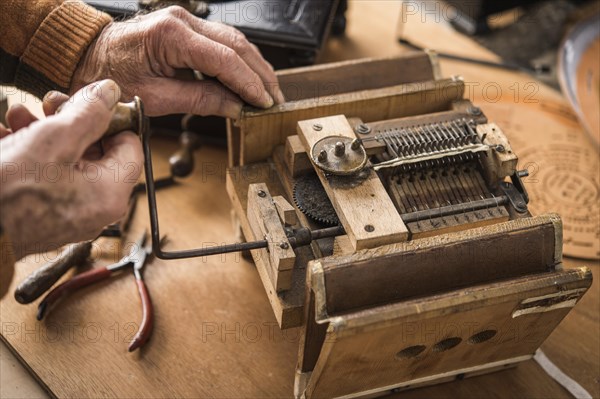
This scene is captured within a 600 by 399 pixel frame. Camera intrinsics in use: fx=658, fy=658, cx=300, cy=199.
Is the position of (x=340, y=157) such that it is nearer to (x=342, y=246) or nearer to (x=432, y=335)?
(x=342, y=246)

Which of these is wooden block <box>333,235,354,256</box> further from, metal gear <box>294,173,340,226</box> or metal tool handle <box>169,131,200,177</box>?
metal tool handle <box>169,131,200,177</box>

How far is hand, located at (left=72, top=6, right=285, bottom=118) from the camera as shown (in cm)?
114

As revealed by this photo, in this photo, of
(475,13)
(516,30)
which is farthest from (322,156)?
(516,30)

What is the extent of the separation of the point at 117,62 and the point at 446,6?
3.96 feet

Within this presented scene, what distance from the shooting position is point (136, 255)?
125 cm

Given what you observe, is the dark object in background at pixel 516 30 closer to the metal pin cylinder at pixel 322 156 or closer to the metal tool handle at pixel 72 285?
the metal pin cylinder at pixel 322 156

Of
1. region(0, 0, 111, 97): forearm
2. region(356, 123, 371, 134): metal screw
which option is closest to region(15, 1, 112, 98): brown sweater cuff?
region(0, 0, 111, 97): forearm

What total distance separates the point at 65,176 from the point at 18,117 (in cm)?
28

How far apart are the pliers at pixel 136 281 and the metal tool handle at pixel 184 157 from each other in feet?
0.59

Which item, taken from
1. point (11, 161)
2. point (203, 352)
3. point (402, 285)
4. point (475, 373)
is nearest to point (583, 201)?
point (475, 373)

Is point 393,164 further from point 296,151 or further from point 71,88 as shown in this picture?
point 71,88

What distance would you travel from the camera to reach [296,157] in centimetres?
110

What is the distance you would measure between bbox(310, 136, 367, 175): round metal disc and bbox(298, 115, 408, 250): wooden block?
0.02 meters

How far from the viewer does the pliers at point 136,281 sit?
45.2 inches
